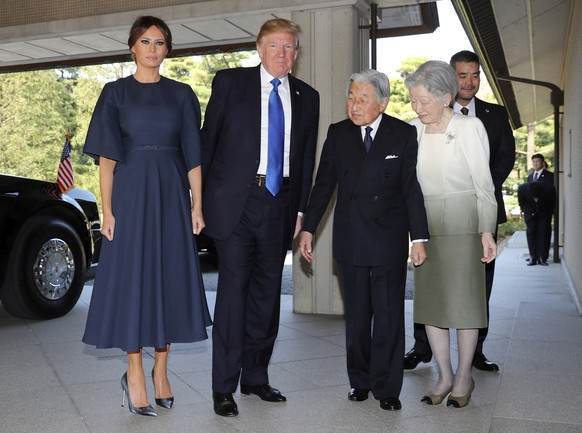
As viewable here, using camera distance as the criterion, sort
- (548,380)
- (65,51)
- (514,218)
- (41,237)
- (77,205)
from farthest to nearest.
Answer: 1. (514,218)
2. (65,51)
3. (77,205)
4. (41,237)
5. (548,380)

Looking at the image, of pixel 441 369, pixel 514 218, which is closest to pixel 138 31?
pixel 441 369

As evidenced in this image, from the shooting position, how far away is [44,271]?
6652 mm

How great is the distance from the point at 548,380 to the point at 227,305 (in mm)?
1925

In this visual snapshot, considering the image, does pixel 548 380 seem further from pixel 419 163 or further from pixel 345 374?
pixel 419 163

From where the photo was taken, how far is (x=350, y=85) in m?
3.95

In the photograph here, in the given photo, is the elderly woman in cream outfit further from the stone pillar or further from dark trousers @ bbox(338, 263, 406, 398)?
the stone pillar

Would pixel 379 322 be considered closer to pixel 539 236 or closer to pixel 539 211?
pixel 539 236

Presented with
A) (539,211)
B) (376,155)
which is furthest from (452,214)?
(539,211)

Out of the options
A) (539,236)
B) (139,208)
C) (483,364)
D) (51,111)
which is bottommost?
(483,364)

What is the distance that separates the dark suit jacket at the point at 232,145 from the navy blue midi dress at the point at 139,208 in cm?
17

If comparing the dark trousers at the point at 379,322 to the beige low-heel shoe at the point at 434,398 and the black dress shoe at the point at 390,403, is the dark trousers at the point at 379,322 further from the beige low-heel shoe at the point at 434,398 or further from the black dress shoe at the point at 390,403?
the beige low-heel shoe at the point at 434,398

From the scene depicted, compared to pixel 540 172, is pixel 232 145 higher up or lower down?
higher up

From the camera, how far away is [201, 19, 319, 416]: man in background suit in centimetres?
391

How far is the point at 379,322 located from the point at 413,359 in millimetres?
1081
